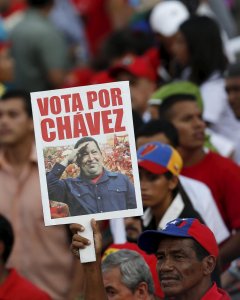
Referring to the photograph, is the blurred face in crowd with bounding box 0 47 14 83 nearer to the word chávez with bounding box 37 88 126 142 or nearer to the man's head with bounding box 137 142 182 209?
the man's head with bounding box 137 142 182 209

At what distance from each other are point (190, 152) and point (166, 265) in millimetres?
2281

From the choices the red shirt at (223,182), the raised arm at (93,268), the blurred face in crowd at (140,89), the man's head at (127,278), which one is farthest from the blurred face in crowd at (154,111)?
the raised arm at (93,268)

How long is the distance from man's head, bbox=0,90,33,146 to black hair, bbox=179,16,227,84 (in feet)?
4.47

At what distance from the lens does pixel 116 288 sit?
24.3 feet

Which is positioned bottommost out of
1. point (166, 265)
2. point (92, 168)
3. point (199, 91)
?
point (166, 265)

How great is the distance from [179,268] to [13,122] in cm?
357

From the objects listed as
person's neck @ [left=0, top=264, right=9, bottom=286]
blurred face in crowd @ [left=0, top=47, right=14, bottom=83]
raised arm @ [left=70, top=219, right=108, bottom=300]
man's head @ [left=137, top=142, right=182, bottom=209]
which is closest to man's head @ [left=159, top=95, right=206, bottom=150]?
man's head @ [left=137, top=142, right=182, bottom=209]

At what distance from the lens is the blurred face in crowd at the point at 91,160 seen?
6715mm

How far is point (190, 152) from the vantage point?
908 cm

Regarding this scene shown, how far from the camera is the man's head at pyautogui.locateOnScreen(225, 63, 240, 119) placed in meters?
9.83

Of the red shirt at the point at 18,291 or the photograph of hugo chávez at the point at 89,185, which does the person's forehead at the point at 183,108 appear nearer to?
the red shirt at the point at 18,291

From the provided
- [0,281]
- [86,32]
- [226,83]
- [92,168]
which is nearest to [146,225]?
[0,281]

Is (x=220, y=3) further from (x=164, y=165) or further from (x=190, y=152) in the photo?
(x=164, y=165)

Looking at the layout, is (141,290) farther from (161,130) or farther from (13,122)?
(13,122)
